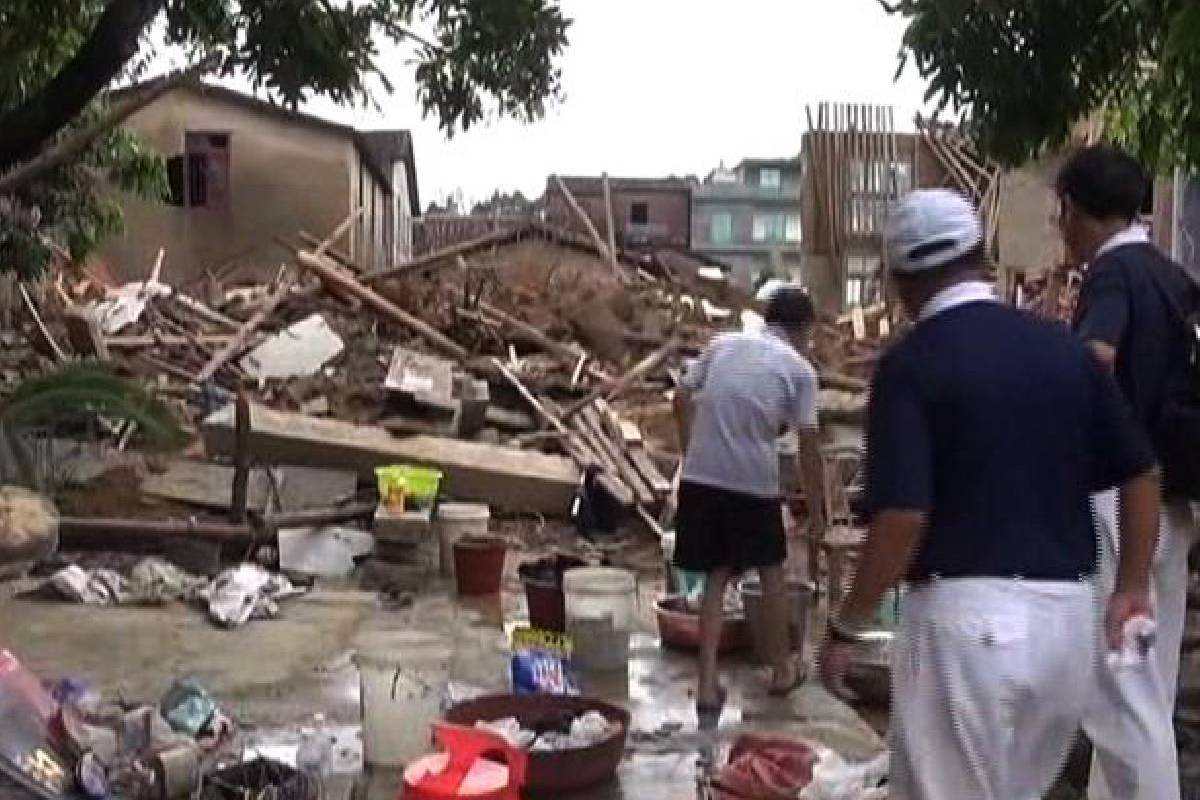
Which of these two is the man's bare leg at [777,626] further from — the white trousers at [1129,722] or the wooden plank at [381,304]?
the wooden plank at [381,304]

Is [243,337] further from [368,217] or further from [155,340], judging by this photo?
[368,217]

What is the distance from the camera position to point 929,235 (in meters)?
3.92

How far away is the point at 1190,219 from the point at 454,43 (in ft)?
11.0

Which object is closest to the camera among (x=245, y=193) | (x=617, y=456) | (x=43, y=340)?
(x=617, y=456)

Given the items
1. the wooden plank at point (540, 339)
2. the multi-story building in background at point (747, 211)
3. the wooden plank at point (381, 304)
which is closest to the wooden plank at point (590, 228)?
the wooden plank at point (540, 339)

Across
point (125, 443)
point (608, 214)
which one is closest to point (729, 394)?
point (125, 443)

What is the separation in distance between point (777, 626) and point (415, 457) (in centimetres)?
601

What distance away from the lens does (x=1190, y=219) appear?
772 cm

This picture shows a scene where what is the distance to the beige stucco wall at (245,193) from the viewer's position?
30391mm

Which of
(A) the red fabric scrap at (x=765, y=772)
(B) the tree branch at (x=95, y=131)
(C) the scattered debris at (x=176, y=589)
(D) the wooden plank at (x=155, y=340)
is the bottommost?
(C) the scattered debris at (x=176, y=589)

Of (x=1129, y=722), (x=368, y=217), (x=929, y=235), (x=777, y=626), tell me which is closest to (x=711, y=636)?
(x=777, y=626)

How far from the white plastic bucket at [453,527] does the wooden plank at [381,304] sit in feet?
18.8

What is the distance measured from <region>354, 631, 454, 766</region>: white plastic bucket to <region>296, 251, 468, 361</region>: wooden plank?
1082 centimetres

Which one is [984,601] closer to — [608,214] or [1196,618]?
[1196,618]
